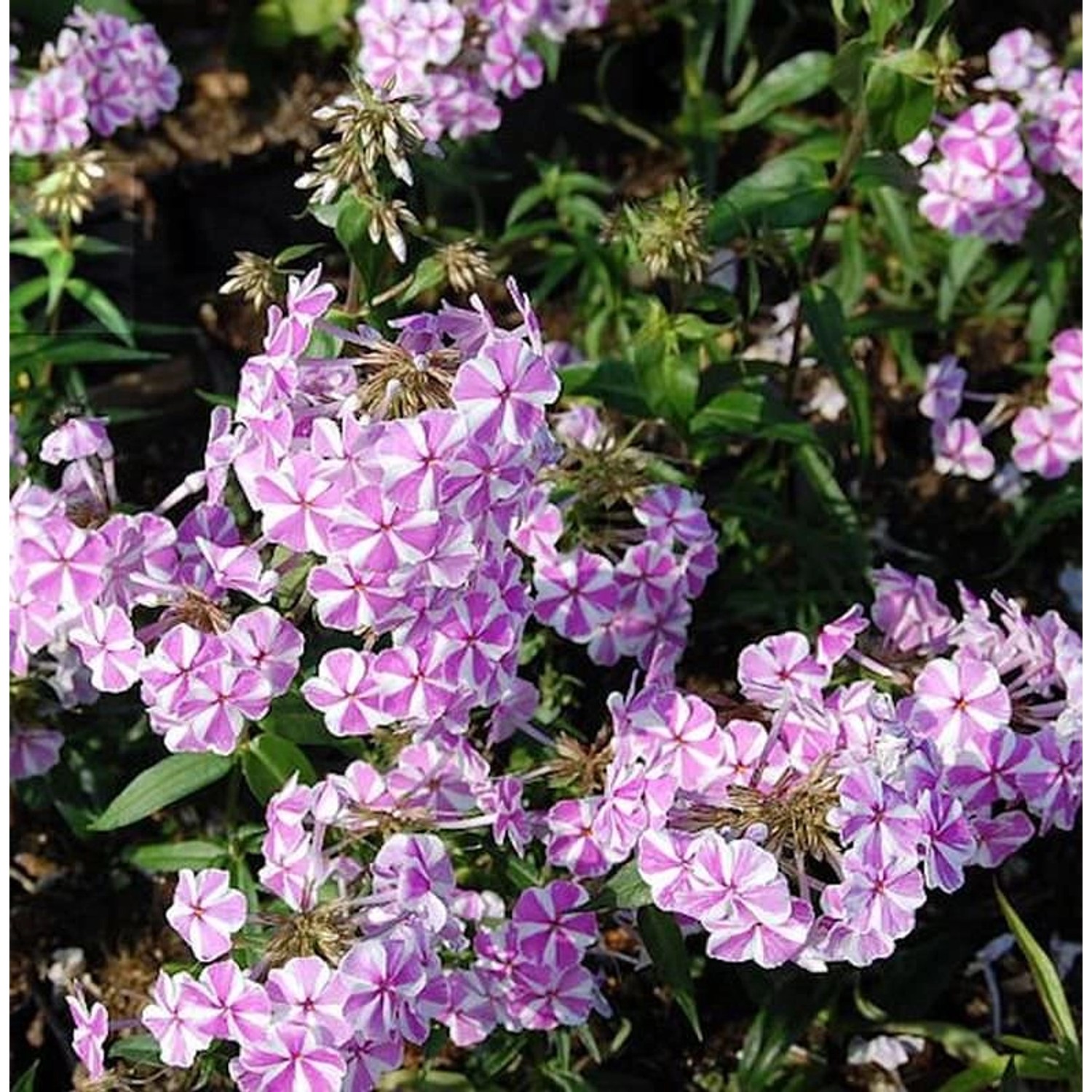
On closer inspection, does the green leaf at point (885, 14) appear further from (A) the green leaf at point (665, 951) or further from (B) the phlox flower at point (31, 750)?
(B) the phlox flower at point (31, 750)

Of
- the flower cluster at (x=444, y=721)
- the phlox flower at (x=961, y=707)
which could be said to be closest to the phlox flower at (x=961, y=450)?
the flower cluster at (x=444, y=721)

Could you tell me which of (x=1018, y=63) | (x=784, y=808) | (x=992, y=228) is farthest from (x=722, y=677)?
(x=784, y=808)

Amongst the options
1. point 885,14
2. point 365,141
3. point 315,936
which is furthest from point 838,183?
point 315,936

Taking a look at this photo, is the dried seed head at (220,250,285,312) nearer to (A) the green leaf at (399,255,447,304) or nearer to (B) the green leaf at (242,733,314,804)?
(A) the green leaf at (399,255,447,304)

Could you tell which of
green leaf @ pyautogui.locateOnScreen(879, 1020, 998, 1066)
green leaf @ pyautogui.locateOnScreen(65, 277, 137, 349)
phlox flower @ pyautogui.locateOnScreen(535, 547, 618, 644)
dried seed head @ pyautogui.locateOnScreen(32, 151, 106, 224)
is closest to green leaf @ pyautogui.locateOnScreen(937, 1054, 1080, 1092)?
green leaf @ pyautogui.locateOnScreen(879, 1020, 998, 1066)

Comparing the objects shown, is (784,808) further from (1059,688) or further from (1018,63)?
(1018,63)
